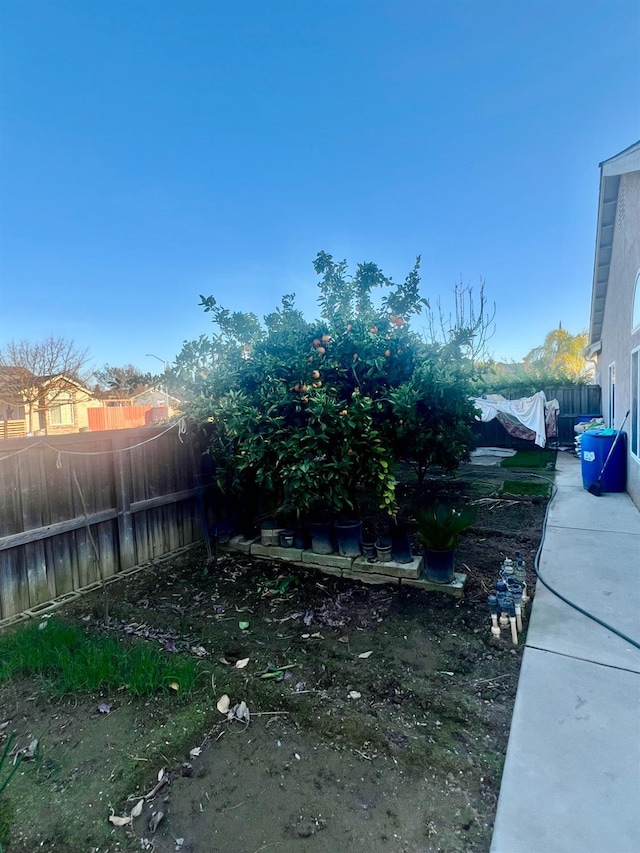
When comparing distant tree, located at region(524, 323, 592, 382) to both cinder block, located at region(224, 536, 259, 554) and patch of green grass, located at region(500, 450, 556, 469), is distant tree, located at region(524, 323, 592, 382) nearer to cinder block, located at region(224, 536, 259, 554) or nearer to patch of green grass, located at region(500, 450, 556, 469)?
patch of green grass, located at region(500, 450, 556, 469)

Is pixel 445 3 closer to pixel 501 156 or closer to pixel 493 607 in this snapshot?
pixel 501 156

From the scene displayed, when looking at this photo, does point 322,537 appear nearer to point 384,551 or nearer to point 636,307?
point 384,551

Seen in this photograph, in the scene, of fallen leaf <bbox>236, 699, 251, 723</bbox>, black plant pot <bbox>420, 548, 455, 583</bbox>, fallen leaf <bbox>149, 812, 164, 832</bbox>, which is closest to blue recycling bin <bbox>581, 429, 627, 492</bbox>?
black plant pot <bbox>420, 548, 455, 583</bbox>

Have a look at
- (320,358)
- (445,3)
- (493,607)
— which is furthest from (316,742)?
(445,3)

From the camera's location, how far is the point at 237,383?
393 centimetres

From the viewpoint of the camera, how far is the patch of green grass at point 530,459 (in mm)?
9688

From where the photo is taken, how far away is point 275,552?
4.17m

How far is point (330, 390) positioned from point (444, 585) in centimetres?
193

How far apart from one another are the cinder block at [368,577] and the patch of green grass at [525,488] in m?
4.10

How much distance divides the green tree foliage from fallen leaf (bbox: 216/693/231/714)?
5.18 feet

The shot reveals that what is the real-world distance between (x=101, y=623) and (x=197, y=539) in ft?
Answer: 5.82

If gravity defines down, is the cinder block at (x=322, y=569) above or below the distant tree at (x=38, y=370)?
below

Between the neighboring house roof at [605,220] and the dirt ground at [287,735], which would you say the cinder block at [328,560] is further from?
Result: the neighboring house roof at [605,220]

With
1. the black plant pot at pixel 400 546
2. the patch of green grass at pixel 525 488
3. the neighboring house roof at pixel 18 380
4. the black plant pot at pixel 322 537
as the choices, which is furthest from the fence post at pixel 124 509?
the neighboring house roof at pixel 18 380
